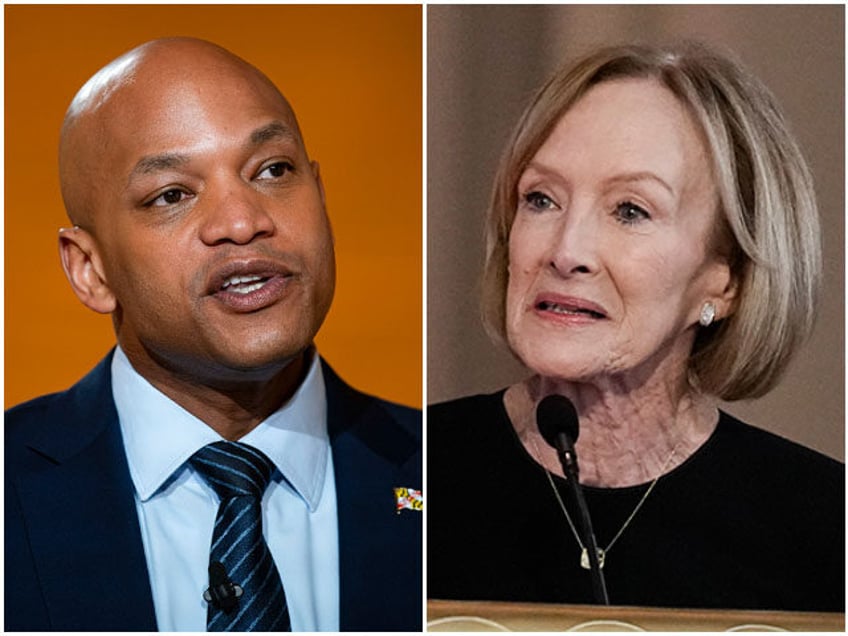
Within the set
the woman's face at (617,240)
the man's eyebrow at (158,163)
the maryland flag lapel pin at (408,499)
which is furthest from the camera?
the maryland flag lapel pin at (408,499)

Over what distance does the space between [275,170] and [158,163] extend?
216 mm

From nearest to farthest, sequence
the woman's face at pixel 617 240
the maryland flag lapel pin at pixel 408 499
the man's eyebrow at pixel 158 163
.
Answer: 1. the man's eyebrow at pixel 158 163
2. the woman's face at pixel 617 240
3. the maryland flag lapel pin at pixel 408 499

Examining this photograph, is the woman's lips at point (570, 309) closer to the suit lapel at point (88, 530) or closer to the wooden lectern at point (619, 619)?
the wooden lectern at point (619, 619)

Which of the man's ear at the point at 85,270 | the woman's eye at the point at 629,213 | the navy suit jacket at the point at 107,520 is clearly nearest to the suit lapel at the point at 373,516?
the navy suit jacket at the point at 107,520

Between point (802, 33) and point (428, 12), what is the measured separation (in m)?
0.72

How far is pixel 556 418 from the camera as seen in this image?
9.87 feet

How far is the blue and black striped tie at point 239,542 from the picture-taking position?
2928mm

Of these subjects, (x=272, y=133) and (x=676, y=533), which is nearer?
(x=272, y=133)

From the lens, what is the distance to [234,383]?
295 cm

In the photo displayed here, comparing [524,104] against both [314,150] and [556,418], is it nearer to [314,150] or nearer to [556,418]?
[314,150]

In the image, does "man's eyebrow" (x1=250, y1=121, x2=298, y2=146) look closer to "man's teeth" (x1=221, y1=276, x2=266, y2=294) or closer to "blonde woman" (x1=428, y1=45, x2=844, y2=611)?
"man's teeth" (x1=221, y1=276, x2=266, y2=294)

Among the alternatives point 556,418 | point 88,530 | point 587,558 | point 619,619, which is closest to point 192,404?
point 88,530

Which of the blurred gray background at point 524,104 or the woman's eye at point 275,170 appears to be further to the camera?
the blurred gray background at point 524,104

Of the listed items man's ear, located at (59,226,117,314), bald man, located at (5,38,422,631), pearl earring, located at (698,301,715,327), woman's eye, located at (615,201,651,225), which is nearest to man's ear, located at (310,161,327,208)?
bald man, located at (5,38,422,631)
